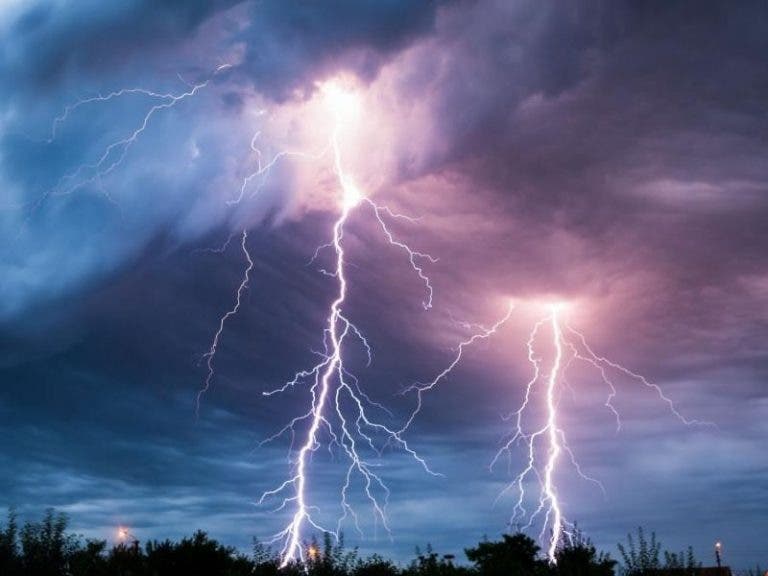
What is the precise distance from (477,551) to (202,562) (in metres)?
8.98

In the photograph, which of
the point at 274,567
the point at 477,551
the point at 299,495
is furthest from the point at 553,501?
the point at 274,567

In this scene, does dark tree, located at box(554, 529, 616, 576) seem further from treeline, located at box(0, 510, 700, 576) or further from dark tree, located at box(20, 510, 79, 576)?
dark tree, located at box(20, 510, 79, 576)

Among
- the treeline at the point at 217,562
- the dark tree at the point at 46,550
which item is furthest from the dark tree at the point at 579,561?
the dark tree at the point at 46,550

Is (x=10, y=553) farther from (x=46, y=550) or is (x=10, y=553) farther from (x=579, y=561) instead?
(x=579, y=561)

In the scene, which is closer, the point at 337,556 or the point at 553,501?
the point at 337,556

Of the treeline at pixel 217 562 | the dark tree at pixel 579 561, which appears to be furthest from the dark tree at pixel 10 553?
the dark tree at pixel 579 561

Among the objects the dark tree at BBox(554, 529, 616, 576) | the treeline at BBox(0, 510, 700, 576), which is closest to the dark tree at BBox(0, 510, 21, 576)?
the treeline at BBox(0, 510, 700, 576)

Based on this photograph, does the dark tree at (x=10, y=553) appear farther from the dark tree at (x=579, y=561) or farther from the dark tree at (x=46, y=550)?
the dark tree at (x=579, y=561)

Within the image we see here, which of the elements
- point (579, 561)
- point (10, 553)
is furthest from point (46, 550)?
point (579, 561)

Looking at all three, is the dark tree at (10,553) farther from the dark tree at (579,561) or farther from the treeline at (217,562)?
the dark tree at (579,561)

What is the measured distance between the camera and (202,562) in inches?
659

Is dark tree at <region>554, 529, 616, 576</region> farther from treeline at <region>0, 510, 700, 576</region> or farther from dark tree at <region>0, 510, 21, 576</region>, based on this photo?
dark tree at <region>0, 510, 21, 576</region>

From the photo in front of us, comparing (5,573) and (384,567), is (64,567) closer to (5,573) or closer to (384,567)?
(5,573)

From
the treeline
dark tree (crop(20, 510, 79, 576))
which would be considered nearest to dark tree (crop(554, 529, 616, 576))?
the treeline
